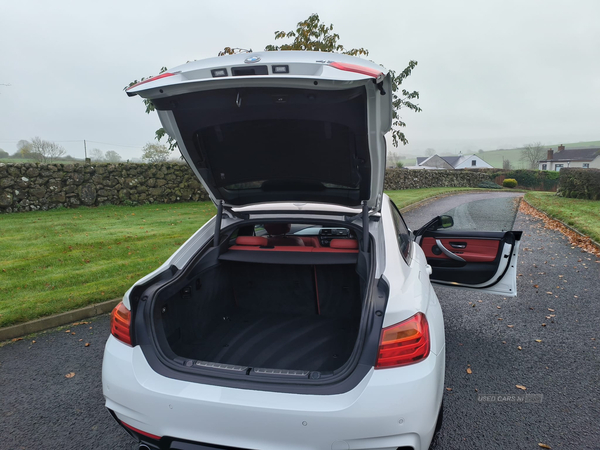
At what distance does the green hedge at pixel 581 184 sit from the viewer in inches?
675

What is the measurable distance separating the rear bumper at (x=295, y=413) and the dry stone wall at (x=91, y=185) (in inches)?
543

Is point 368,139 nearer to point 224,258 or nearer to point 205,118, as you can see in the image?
point 205,118

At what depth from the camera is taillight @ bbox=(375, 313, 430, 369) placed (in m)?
1.72

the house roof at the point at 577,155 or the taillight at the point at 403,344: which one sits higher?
the house roof at the point at 577,155

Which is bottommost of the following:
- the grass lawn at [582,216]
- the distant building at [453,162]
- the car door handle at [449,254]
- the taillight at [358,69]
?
the grass lawn at [582,216]

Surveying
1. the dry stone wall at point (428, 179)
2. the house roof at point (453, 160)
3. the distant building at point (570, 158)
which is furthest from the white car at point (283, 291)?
the house roof at point (453, 160)

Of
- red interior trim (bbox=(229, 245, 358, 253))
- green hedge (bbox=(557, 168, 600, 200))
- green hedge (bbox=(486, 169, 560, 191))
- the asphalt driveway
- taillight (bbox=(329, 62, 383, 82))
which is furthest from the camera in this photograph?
green hedge (bbox=(486, 169, 560, 191))

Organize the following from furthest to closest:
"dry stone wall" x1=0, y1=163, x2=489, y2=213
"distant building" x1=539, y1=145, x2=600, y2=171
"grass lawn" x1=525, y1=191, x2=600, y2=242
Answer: "distant building" x1=539, y1=145, x2=600, y2=171 < "dry stone wall" x1=0, y1=163, x2=489, y2=213 < "grass lawn" x1=525, y1=191, x2=600, y2=242

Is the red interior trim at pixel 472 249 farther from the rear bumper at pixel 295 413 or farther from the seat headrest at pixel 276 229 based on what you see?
the rear bumper at pixel 295 413

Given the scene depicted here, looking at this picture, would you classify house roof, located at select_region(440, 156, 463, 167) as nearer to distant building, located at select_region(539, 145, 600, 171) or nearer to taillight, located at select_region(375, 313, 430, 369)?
distant building, located at select_region(539, 145, 600, 171)

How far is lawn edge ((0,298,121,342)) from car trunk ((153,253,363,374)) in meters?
2.34

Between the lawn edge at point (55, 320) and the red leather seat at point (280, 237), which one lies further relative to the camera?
the lawn edge at point (55, 320)

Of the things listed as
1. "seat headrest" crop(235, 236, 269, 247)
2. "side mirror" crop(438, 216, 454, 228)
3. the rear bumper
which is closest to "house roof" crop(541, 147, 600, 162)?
"side mirror" crop(438, 216, 454, 228)

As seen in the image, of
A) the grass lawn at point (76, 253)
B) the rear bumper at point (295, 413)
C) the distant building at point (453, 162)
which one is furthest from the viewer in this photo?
the distant building at point (453, 162)
